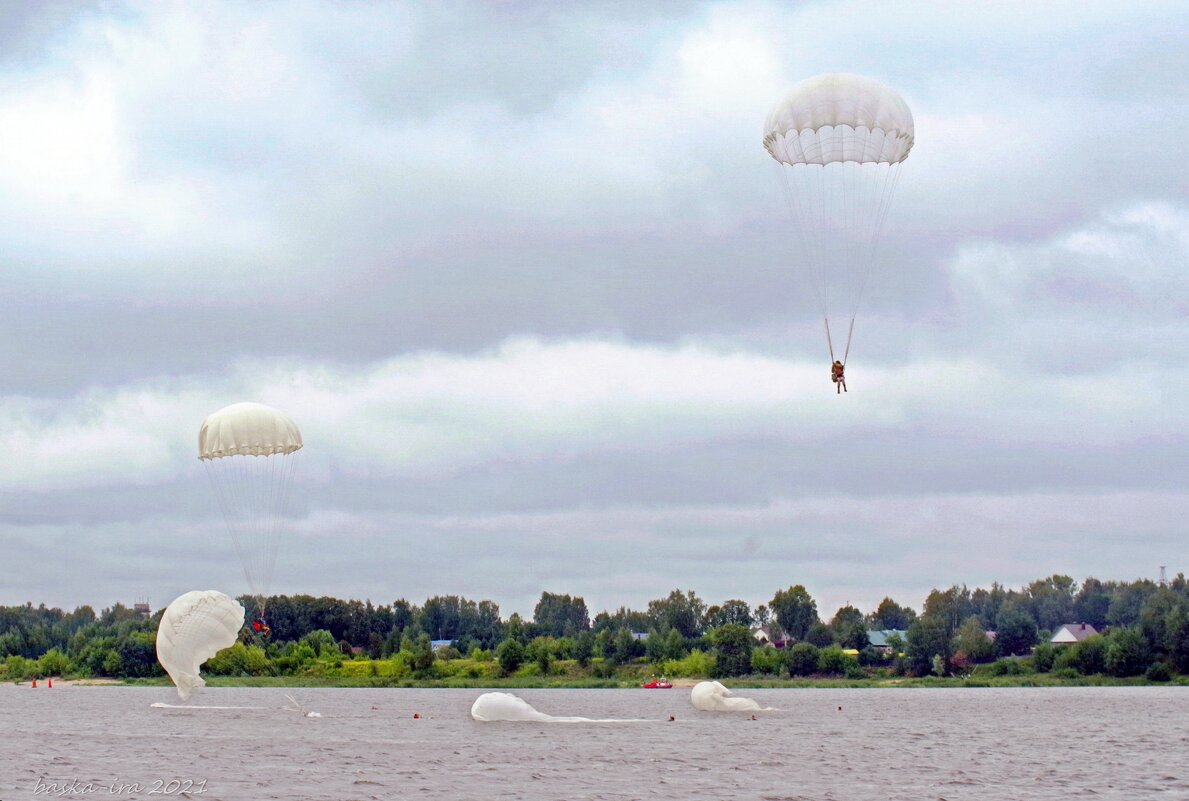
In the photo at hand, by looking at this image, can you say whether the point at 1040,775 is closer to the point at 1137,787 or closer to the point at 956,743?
the point at 1137,787

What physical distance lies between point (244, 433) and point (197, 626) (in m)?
10.5

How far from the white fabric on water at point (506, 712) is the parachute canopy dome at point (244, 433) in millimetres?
22149

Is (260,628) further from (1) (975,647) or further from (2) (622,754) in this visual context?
(1) (975,647)

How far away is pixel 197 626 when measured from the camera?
67.8 metres

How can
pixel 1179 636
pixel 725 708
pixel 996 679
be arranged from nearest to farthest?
pixel 725 708, pixel 1179 636, pixel 996 679

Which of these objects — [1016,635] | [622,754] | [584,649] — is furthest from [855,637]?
[622,754]

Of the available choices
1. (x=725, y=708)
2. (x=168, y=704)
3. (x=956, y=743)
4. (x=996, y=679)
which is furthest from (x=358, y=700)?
(x=956, y=743)

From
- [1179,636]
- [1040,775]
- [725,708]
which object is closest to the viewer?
[1040,775]

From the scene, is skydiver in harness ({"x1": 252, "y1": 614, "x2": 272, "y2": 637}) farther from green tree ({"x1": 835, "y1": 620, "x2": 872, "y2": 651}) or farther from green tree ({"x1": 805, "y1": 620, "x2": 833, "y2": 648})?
green tree ({"x1": 805, "y1": 620, "x2": 833, "y2": 648})

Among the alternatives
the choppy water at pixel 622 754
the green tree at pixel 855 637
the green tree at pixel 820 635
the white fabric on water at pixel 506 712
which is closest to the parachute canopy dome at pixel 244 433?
the choppy water at pixel 622 754

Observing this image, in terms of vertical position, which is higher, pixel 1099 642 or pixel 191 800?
pixel 1099 642

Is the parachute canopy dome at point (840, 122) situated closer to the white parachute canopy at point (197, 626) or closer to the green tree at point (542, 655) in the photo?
the white parachute canopy at point (197, 626)

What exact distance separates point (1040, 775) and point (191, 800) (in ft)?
89.5

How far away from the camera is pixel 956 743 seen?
65.4 m
